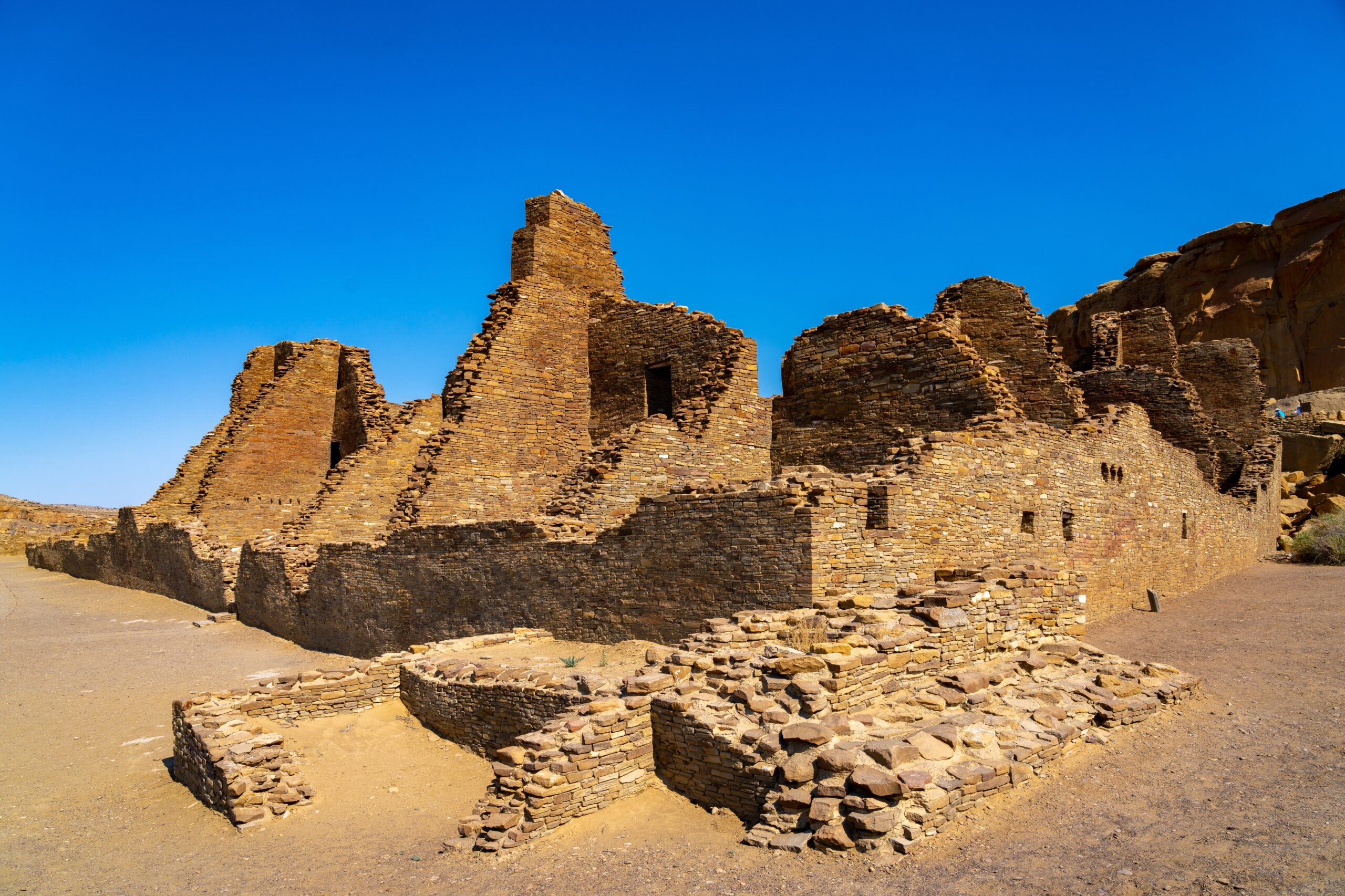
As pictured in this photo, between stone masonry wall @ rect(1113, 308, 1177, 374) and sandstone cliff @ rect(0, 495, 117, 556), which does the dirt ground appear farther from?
sandstone cliff @ rect(0, 495, 117, 556)

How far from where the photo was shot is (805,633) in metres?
7.90

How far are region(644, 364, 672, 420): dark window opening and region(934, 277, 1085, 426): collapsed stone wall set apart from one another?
5460 millimetres

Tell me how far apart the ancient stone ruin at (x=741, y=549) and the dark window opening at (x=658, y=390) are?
0.07 metres

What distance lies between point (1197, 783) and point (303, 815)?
7.71 metres

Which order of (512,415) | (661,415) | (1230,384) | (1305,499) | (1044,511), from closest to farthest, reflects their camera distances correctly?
(1044,511)
(661,415)
(512,415)
(1230,384)
(1305,499)

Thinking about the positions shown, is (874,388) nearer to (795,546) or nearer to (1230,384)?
(795,546)

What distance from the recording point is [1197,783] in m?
6.27

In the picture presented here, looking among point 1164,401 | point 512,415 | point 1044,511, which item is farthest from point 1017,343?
point 512,415

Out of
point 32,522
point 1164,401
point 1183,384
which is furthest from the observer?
point 32,522

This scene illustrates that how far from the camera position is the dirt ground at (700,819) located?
5.05m

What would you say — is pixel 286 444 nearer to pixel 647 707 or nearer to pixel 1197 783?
pixel 647 707

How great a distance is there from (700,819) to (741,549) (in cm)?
345

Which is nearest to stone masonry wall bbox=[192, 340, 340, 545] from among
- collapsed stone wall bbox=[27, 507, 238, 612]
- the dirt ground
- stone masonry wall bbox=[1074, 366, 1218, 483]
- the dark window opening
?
collapsed stone wall bbox=[27, 507, 238, 612]

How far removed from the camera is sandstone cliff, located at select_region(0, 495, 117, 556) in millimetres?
43938
